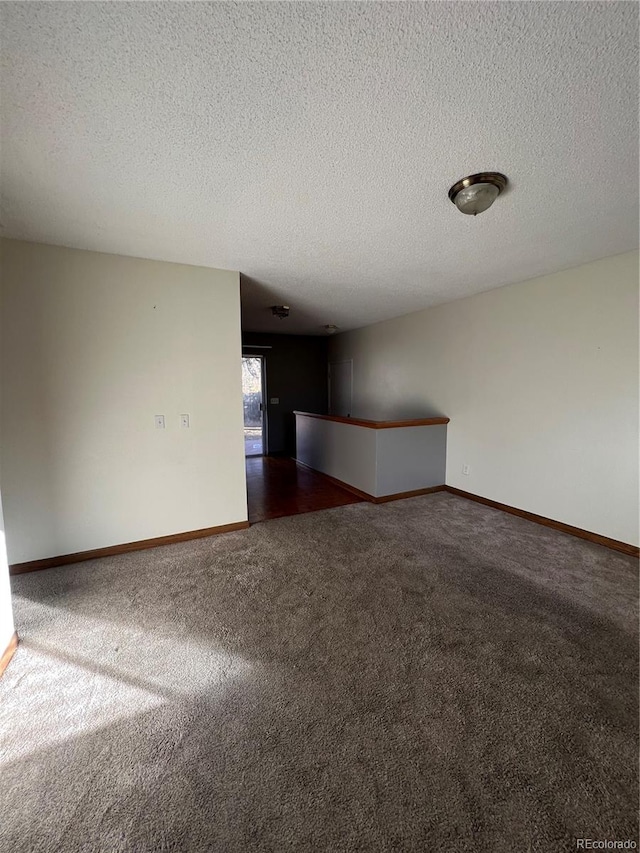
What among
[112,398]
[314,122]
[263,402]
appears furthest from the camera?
[263,402]

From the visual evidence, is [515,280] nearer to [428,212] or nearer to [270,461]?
[428,212]

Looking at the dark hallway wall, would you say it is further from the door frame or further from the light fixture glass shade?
the light fixture glass shade

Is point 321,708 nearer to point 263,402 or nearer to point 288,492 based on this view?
point 288,492

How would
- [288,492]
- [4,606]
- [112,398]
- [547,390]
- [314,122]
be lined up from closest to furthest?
[314,122] → [4,606] → [112,398] → [547,390] → [288,492]

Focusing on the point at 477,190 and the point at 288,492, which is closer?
the point at 477,190

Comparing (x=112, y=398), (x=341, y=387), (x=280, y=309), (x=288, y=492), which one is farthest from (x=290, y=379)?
(x=112, y=398)

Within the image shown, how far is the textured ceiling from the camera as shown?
96cm

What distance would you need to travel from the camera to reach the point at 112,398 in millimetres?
2607

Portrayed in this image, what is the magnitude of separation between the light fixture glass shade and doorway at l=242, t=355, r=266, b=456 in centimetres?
500

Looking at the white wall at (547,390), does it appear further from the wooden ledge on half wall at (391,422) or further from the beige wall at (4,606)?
the beige wall at (4,606)

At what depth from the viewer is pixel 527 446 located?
334 cm

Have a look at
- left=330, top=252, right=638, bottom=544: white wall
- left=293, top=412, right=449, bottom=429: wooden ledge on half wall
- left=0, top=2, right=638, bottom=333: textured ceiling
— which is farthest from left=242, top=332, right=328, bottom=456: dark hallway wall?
left=0, top=2, right=638, bottom=333: textured ceiling

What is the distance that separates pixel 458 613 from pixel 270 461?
4.50 meters

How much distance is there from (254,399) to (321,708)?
5.69 m
